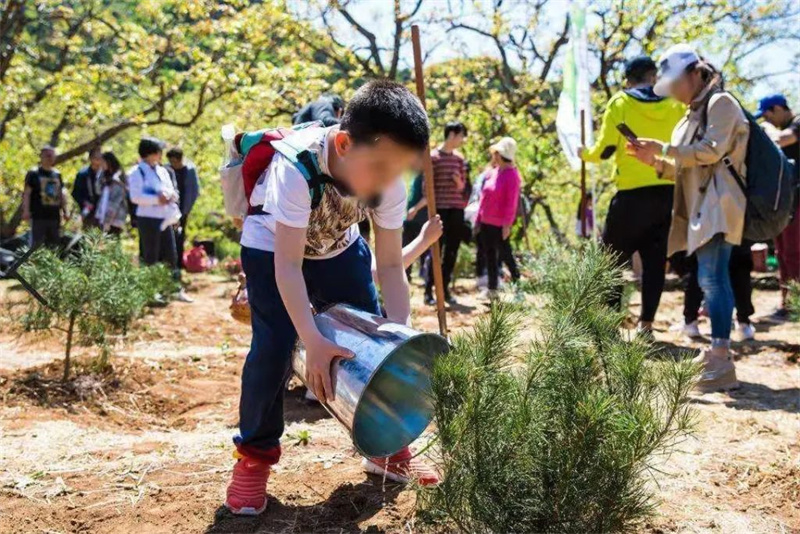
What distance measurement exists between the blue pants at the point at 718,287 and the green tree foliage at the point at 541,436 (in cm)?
223

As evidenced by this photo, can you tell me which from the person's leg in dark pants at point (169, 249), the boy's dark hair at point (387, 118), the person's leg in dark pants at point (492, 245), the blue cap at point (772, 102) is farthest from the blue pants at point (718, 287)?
the person's leg in dark pants at point (169, 249)

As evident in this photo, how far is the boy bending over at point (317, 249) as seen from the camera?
2.03 metres

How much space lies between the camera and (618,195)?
4750 millimetres

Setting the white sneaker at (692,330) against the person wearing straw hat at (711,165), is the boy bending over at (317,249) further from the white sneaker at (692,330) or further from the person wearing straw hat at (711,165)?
the white sneaker at (692,330)

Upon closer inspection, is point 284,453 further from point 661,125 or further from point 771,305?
point 771,305

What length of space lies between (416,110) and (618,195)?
3.01 m

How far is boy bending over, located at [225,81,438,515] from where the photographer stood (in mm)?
2031

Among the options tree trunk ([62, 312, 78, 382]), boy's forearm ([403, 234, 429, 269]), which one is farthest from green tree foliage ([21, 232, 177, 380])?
boy's forearm ([403, 234, 429, 269])

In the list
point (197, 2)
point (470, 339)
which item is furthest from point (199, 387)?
point (197, 2)

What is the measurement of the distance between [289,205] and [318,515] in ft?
3.20

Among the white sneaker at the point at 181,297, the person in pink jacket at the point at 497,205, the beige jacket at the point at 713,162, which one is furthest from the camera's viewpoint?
the white sneaker at the point at 181,297

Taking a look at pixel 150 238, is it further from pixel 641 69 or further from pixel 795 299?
pixel 795 299

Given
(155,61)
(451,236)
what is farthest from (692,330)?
(155,61)

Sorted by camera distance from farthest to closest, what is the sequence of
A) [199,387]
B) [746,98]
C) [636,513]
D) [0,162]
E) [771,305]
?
[746,98], [0,162], [771,305], [199,387], [636,513]
